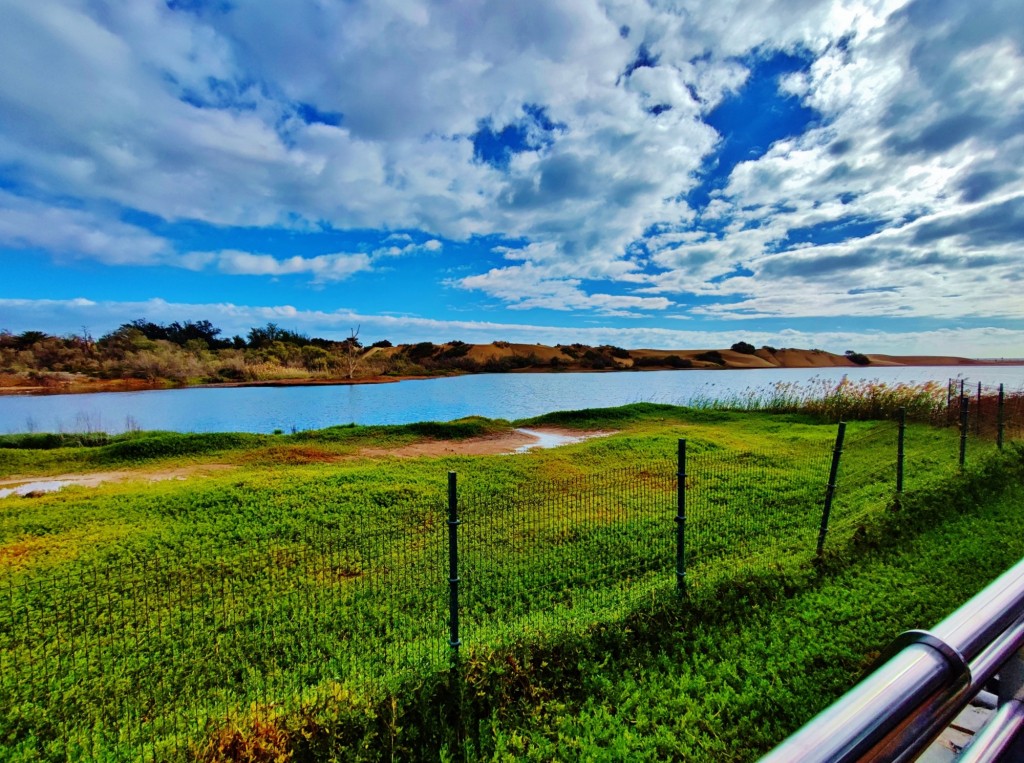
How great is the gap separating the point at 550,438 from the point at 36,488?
46.0ft

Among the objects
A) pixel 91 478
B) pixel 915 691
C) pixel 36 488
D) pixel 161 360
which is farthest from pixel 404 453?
pixel 161 360

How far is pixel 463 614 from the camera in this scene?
466 centimetres

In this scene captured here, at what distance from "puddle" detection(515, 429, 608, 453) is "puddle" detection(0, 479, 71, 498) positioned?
11.2m

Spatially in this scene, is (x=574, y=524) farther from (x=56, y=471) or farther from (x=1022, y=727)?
(x=56, y=471)

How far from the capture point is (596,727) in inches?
115

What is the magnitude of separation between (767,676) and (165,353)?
159 ft

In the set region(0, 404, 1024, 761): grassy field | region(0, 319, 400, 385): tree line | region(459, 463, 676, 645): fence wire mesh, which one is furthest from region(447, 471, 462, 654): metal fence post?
region(0, 319, 400, 385): tree line

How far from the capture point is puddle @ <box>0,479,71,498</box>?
10.7 m

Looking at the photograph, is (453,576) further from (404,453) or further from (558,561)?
(404,453)

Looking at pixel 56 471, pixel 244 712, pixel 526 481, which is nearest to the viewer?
pixel 244 712

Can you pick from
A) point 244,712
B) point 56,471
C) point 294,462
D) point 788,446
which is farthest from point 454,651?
point 56,471

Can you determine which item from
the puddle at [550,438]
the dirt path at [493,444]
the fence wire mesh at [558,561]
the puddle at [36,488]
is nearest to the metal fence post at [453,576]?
the fence wire mesh at [558,561]

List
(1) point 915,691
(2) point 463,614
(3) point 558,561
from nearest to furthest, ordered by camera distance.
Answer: (1) point 915,691 < (2) point 463,614 < (3) point 558,561

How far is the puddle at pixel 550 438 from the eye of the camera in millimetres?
16688
